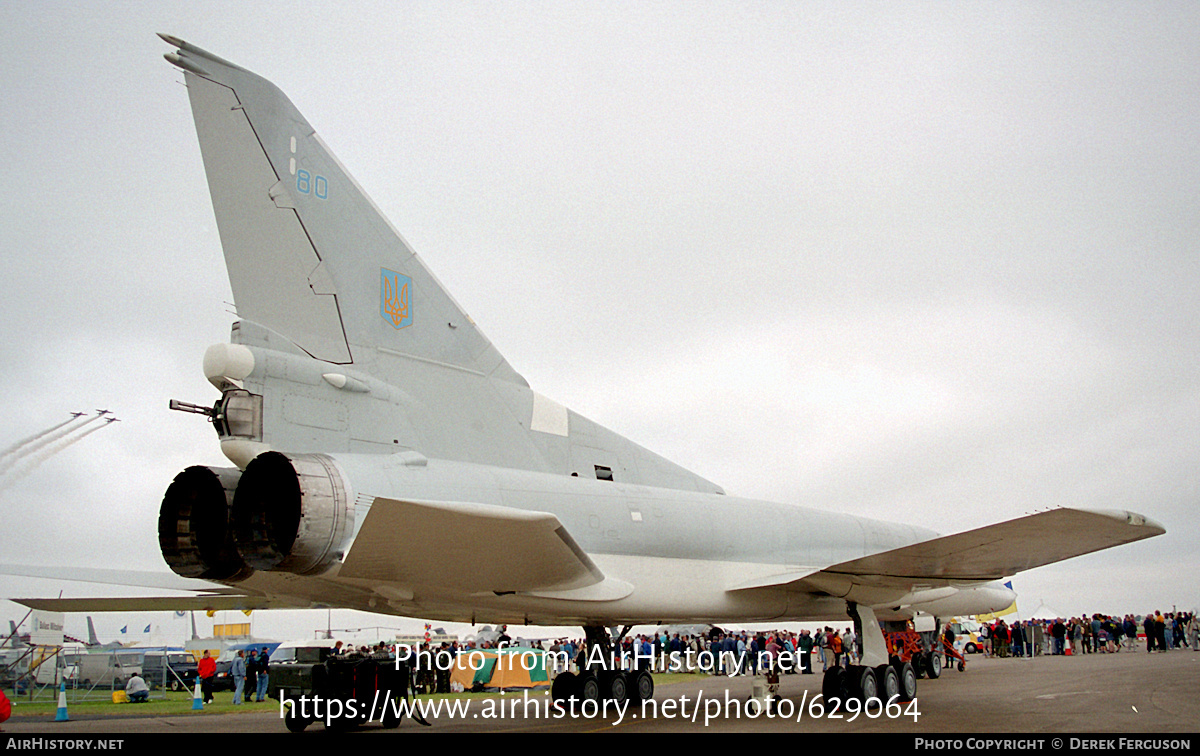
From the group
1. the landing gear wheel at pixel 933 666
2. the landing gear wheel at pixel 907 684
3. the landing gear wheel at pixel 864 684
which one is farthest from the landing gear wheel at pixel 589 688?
the landing gear wheel at pixel 933 666

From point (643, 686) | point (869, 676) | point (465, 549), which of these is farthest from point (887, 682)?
point (465, 549)

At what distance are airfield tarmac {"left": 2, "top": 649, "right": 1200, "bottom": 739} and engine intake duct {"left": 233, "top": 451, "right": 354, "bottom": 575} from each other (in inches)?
107

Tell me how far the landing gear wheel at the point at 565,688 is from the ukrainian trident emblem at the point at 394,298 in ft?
17.1

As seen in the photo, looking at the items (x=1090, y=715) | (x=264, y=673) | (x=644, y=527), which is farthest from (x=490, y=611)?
(x=264, y=673)

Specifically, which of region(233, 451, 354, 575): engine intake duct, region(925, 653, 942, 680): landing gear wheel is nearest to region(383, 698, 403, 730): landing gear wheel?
region(233, 451, 354, 575): engine intake duct

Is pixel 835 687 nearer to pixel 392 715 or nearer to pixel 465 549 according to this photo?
pixel 392 715

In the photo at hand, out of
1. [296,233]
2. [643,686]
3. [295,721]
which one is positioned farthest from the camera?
A: [643,686]

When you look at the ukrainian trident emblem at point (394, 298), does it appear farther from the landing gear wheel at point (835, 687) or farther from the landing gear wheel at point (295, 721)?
the landing gear wheel at point (835, 687)

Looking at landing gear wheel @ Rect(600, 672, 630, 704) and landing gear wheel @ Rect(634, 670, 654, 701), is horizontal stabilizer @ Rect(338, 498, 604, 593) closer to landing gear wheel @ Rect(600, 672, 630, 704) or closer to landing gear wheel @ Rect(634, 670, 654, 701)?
landing gear wheel @ Rect(600, 672, 630, 704)

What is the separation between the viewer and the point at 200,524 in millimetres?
6645

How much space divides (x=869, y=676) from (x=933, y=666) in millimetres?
8521

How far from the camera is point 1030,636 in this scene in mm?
28484

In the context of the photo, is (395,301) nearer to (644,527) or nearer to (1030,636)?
(644,527)

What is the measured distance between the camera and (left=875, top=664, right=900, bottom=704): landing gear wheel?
1003 centimetres
